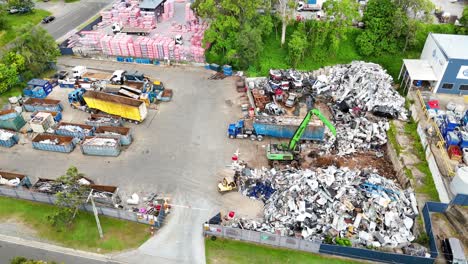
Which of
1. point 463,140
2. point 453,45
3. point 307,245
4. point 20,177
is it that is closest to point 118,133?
point 20,177

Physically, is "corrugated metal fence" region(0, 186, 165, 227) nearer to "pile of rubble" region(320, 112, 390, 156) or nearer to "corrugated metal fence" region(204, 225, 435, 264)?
"corrugated metal fence" region(204, 225, 435, 264)

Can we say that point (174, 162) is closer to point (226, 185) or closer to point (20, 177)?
point (226, 185)

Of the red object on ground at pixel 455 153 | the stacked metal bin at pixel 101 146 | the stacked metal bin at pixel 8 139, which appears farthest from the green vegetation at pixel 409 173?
the stacked metal bin at pixel 8 139

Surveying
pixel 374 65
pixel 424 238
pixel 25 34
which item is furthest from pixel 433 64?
pixel 25 34

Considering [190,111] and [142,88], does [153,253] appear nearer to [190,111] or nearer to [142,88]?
[190,111]

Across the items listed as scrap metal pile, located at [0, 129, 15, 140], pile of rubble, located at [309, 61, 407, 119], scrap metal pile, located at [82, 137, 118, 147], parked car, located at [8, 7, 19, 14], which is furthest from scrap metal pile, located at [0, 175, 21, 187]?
parked car, located at [8, 7, 19, 14]
